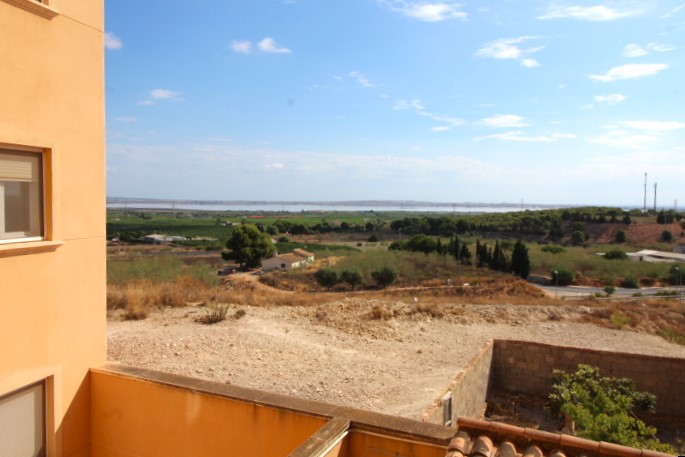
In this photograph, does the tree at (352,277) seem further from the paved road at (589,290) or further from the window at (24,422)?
the window at (24,422)

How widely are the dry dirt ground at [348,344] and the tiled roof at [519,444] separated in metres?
5.12

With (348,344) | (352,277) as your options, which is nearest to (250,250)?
(352,277)

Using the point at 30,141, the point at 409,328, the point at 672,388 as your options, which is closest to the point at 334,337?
the point at 409,328

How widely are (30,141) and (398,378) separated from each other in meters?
8.50

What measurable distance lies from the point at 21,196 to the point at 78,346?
116 cm

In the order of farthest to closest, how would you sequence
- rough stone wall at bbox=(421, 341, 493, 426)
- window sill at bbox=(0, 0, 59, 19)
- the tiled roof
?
rough stone wall at bbox=(421, 341, 493, 426)
window sill at bbox=(0, 0, 59, 19)
the tiled roof

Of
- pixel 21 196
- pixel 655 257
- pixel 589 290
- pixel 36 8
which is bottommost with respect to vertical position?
pixel 589 290

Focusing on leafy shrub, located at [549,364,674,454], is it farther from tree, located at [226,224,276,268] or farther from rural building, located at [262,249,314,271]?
tree, located at [226,224,276,268]

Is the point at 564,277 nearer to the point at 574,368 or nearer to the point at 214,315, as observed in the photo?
the point at 574,368

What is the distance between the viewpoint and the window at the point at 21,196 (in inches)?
111

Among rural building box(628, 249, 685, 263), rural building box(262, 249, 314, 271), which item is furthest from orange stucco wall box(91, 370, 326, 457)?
rural building box(628, 249, 685, 263)

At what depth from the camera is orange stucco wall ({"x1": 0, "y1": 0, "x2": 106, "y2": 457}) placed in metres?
2.76

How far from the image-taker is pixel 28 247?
285cm

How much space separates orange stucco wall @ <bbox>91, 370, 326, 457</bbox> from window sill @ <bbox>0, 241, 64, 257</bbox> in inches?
42.8
